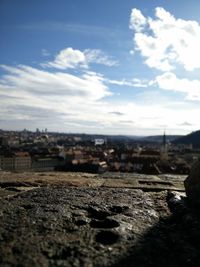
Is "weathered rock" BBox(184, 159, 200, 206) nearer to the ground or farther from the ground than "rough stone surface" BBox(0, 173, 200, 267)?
farther from the ground

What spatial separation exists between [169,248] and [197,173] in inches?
57.3

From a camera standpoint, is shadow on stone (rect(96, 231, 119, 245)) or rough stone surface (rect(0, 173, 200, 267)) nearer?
rough stone surface (rect(0, 173, 200, 267))

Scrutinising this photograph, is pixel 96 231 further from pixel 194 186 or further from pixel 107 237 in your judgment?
pixel 194 186

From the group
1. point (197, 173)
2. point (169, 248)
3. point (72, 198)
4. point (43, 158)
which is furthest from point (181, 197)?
point (43, 158)

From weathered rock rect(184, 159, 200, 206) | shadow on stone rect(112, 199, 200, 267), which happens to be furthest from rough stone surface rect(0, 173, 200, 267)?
weathered rock rect(184, 159, 200, 206)

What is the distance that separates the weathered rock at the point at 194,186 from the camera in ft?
13.4

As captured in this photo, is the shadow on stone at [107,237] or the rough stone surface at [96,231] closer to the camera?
the rough stone surface at [96,231]

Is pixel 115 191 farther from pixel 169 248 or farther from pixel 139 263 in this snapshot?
pixel 139 263

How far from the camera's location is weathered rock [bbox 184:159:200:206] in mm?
4094

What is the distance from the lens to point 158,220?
3775 millimetres

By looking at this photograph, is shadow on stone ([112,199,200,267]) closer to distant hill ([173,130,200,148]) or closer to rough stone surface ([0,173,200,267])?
rough stone surface ([0,173,200,267])

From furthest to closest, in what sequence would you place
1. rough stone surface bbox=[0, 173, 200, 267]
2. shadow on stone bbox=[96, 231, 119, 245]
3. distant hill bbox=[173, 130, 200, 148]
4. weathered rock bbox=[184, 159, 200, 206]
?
distant hill bbox=[173, 130, 200, 148] < weathered rock bbox=[184, 159, 200, 206] < shadow on stone bbox=[96, 231, 119, 245] < rough stone surface bbox=[0, 173, 200, 267]

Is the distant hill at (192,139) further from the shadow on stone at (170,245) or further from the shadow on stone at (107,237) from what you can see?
the shadow on stone at (107,237)

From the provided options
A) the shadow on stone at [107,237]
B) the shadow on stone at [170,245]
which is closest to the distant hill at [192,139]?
the shadow on stone at [170,245]
